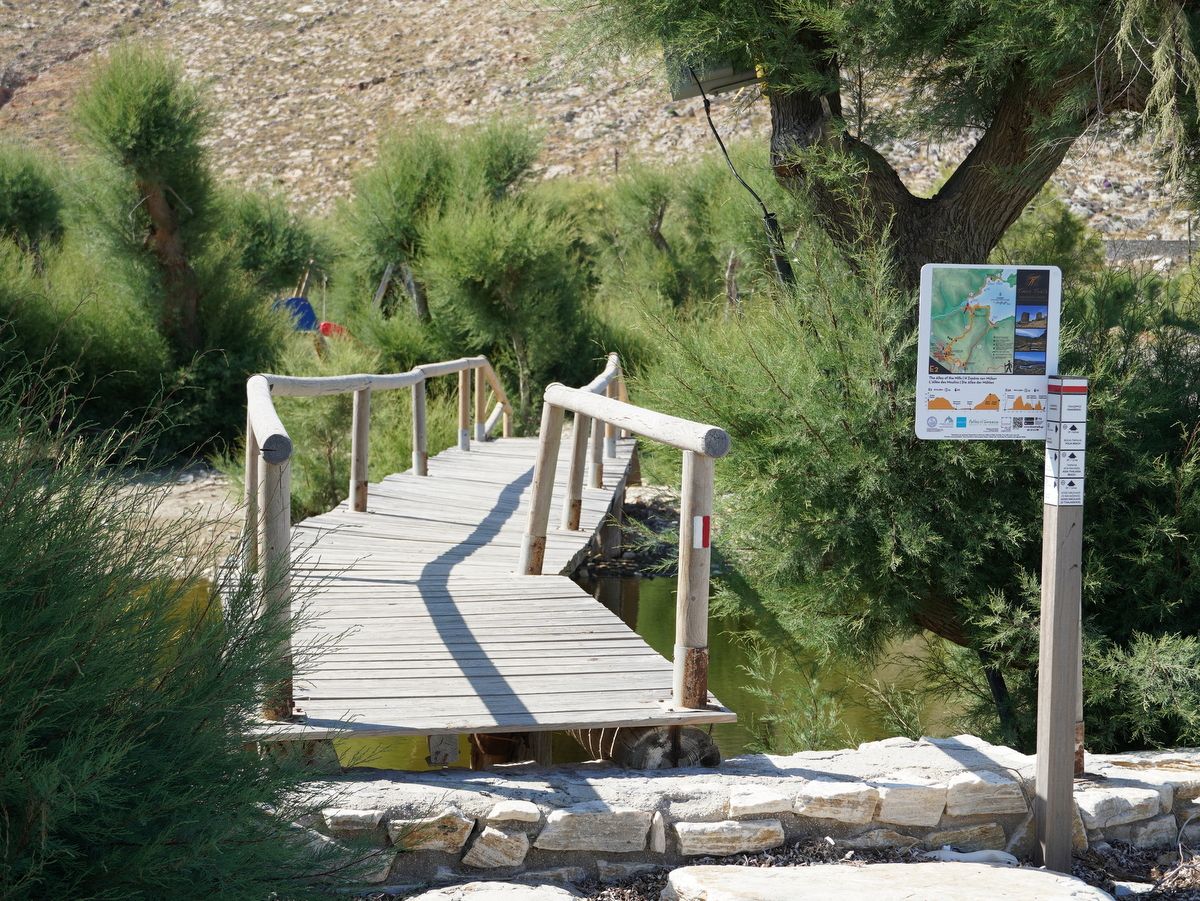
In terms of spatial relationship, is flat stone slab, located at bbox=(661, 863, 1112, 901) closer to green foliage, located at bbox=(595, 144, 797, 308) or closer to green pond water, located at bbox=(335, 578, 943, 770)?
green pond water, located at bbox=(335, 578, 943, 770)

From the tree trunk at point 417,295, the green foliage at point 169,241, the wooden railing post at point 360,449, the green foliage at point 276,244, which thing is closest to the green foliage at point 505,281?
the tree trunk at point 417,295

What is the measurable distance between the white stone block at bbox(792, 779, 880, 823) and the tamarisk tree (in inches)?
104

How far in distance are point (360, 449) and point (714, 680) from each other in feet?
9.57

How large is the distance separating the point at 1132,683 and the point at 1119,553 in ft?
1.79

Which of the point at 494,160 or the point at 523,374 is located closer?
the point at 523,374

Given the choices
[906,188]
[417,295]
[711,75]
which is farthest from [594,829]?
[417,295]

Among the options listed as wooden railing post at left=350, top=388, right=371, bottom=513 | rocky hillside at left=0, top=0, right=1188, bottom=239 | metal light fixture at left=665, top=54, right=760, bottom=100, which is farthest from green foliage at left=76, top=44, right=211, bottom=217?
rocky hillside at left=0, top=0, right=1188, bottom=239

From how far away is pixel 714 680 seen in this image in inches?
326

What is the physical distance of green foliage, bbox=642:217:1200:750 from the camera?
4.93 m

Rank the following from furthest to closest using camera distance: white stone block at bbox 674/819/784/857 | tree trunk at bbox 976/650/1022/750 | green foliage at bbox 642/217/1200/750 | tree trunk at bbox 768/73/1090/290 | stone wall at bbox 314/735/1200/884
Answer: tree trunk at bbox 768/73/1090/290 → tree trunk at bbox 976/650/1022/750 → green foliage at bbox 642/217/1200/750 → white stone block at bbox 674/819/784/857 → stone wall at bbox 314/735/1200/884

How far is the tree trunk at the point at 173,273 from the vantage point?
1383cm

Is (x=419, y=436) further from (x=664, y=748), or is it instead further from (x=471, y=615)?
(x=664, y=748)

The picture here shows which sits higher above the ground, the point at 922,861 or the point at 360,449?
the point at 360,449

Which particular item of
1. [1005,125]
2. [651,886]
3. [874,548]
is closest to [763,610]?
[874,548]
